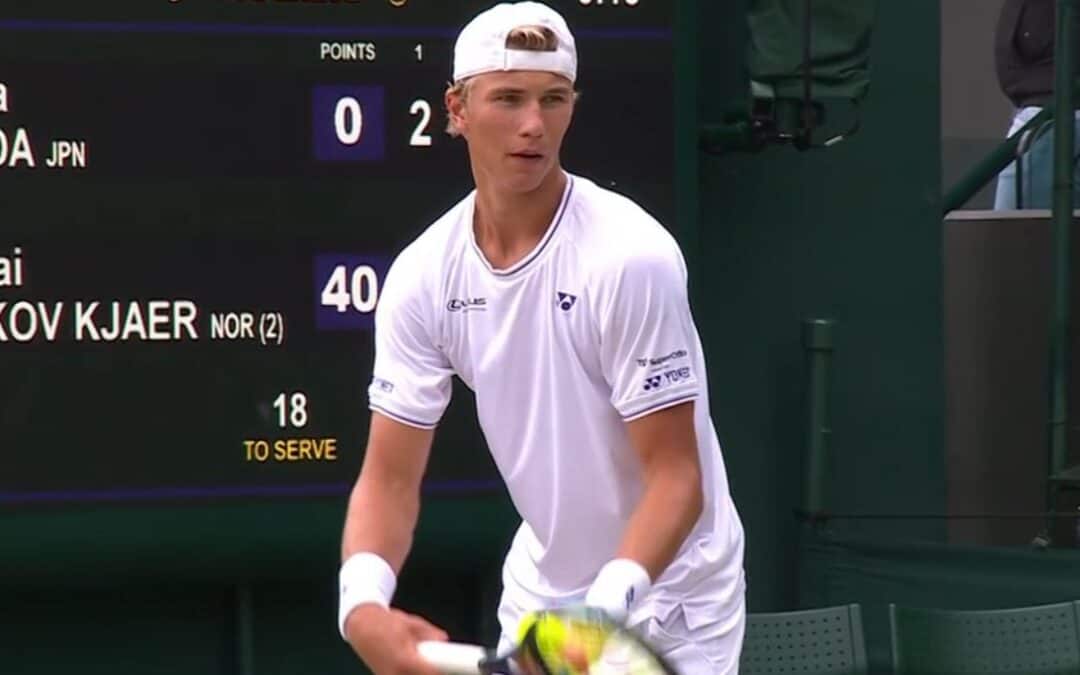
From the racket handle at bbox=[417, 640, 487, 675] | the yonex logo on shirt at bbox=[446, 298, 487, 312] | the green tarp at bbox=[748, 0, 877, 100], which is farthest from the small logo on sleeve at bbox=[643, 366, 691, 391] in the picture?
the green tarp at bbox=[748, 0, 877, 100]

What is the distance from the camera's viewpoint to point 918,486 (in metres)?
8.01

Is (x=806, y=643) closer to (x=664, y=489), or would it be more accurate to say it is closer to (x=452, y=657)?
(x=664, y=489)

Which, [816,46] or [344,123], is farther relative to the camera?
[816,46]

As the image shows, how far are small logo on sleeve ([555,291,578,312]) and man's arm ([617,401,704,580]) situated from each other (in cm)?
21

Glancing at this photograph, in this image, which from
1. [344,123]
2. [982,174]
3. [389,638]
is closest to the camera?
[389,638]

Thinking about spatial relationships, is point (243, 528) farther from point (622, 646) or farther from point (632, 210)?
point (622, 646)

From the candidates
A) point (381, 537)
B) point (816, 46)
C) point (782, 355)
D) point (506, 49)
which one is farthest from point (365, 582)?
point (782, 355)

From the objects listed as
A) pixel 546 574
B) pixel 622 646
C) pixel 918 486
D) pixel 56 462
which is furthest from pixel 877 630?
pixel 622 646

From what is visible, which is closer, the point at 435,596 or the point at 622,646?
the point at 622,646

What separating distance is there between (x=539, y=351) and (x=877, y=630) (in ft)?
11.5

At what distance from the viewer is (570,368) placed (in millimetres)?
4293

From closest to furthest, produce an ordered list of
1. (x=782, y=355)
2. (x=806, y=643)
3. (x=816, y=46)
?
1. (x=806, y=643)
2. (x=816, y=46)
3. (x=782, y=355)

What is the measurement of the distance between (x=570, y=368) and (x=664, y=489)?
28 centimetres

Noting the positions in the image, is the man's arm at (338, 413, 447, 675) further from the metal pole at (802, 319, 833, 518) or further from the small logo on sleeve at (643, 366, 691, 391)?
the metal pole at (802, 319, 833, 518)
